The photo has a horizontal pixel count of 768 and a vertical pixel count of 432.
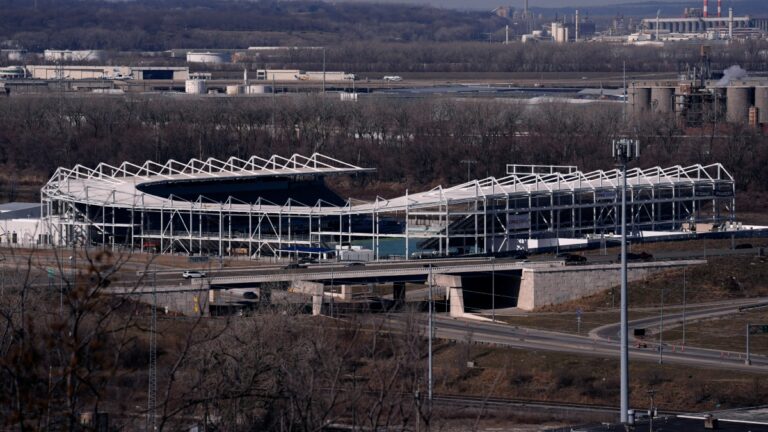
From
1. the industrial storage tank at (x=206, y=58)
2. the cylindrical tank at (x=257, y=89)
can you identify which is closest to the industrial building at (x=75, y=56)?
the industrial storage tank at (x=206, y=58)

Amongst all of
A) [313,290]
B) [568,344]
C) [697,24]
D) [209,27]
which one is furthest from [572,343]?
[697,24]

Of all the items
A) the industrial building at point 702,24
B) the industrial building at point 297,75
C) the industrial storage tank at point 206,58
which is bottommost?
the industrial building at point 297,75

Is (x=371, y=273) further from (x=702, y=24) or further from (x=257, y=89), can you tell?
(x=702, y=24)

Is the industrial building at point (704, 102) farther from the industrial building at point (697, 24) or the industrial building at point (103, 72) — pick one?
the industrial building at point (697, 24)

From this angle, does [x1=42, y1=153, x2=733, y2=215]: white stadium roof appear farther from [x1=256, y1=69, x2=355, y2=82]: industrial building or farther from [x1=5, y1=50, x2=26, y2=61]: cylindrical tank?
[x1=5, y1=50, x2=26, y2=61]: cylindrical tank

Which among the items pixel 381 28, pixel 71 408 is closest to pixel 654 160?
pixel 71 408

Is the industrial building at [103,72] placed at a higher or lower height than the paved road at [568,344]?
higher

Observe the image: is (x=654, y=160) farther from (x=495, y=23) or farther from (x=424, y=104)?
(x=495, y=23)
